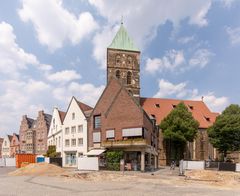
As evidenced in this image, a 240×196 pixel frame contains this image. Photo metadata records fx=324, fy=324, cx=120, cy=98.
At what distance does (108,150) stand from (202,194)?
29.3 metres

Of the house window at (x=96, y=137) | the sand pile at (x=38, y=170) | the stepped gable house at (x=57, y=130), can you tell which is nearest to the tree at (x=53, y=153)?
the stepped gable house at (x=57, y=130)

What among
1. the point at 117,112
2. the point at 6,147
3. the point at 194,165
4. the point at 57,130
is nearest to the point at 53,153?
the point at 57,130

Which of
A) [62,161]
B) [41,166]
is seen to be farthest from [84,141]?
[41,166]

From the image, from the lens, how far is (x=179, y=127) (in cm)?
6250

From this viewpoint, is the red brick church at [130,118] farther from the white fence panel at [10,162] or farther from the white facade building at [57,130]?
the white fence panel at [10,162]

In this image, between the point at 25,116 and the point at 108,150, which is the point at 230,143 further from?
the point at 25,116

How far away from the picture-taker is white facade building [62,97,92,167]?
6237 centimetres

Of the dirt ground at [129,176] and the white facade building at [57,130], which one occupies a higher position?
the white facade building at [57,130]

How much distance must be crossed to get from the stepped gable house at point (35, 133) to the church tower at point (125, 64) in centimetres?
2774

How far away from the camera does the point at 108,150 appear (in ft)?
168

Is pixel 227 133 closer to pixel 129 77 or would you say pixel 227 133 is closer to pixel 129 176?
pixel 129 77

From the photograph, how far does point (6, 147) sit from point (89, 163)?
74616 millimetres

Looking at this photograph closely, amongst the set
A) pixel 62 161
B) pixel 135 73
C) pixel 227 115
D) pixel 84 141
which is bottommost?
pixel 62 161

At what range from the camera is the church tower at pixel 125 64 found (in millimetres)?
73000
